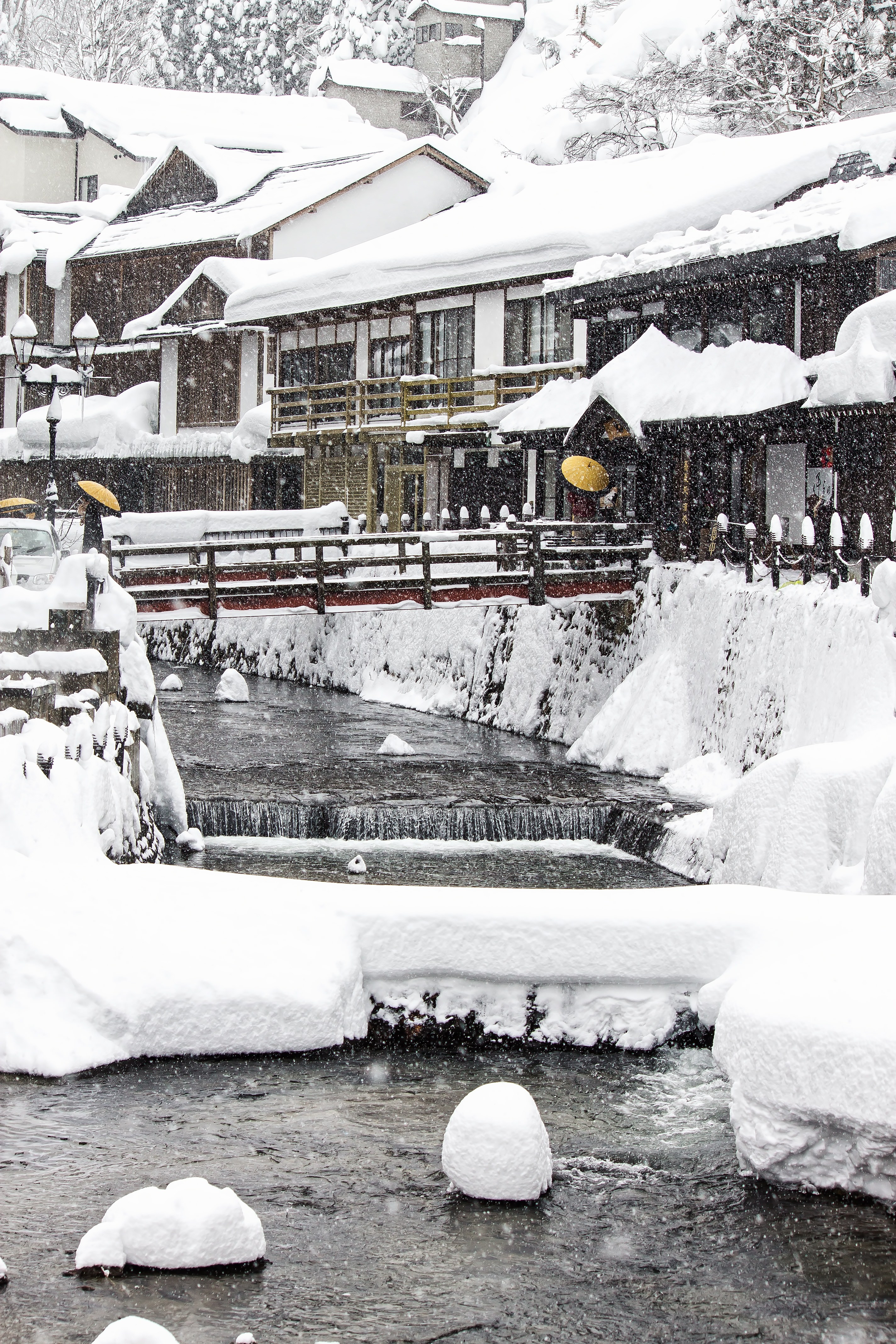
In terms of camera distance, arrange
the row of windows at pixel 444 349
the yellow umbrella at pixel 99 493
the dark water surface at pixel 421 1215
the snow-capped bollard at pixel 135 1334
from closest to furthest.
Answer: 1. the snow-capped bollard at pixel 135 1334
2. the dark water surface at pixel 421 1215
3. the yellow umbrella at pixel 99 493
4. the row of windows at pixel 444 349

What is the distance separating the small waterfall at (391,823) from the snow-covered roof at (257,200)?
22.9m

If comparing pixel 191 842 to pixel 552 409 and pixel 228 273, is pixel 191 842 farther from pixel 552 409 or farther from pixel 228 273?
pixel 228 273

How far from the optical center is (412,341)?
3412 cm

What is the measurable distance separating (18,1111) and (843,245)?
16.4 m

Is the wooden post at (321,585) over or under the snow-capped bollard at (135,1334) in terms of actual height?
over

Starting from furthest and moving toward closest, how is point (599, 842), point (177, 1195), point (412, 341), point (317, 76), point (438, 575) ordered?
point (317, 76)
point (412, 341)
point (438, 575)
point (599, 842)
point (177, 1195)

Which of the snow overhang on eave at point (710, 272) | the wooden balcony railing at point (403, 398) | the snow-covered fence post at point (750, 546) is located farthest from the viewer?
the wooden balcony railing at point (403, 398)

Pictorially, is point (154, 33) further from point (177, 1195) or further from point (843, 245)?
point (177, 1195)

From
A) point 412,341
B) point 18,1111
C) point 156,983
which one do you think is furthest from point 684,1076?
point 412,341

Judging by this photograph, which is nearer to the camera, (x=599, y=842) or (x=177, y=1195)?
(x=177, y=1195)

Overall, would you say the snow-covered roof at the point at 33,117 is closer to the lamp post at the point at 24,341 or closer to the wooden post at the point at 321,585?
the lamp post at the point at 24,341

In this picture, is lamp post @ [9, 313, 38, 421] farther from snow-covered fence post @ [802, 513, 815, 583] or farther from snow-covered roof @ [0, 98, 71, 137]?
snow-covered roof @ [0, 98, 71, 137]

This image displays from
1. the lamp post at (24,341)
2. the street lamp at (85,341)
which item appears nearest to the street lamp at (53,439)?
the lamp post at (24,341)

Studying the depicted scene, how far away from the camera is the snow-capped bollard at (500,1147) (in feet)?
26.4
